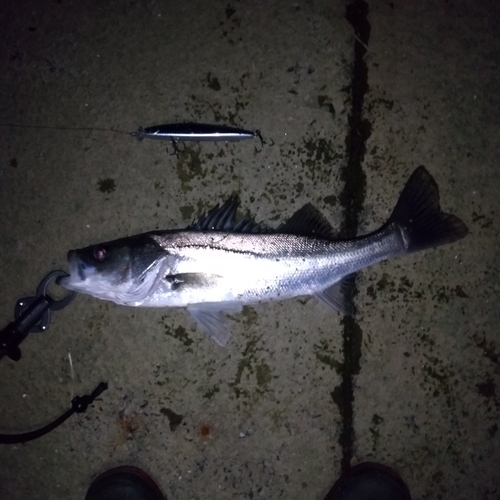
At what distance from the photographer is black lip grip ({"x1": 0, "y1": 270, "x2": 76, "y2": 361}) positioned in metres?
2.20

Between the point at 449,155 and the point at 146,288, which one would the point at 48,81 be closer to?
the point at 146,288

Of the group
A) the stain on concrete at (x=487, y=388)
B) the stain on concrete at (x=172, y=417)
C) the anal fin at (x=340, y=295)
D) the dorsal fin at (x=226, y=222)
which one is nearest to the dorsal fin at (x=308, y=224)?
the dorsal fin at (x=226, y=222)

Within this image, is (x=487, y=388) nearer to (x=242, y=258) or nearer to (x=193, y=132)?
(x=242, y=258)

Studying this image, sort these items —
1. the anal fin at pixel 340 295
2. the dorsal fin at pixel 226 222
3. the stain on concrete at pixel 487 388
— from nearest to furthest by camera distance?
the dorsal fin at pixel 226 222
the anal fin at pixel 340 295
the stain on concrete at pixel 487 388

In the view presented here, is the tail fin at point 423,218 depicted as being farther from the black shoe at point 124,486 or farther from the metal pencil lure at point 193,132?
the black shoe at point 124,486

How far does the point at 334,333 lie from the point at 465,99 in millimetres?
1716

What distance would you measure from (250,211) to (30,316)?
1.37m

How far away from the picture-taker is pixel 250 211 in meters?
2.49

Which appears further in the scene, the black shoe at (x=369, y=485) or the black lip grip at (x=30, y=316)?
the black shoe at (x=369, y=485)

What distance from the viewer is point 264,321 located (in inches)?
99.7

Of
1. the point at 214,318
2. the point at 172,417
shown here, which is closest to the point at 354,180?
A: the point at 214,318

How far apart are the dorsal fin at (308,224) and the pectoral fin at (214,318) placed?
1.75 feet

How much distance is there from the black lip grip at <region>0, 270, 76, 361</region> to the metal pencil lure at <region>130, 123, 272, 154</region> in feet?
3.19

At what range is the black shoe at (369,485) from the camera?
253 centimetres
